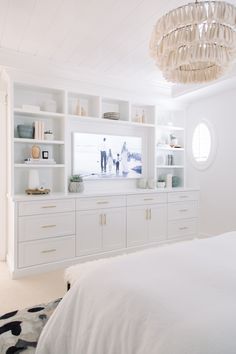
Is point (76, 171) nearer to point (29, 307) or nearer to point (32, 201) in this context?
point (32, 201)

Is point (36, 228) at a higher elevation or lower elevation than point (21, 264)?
higher

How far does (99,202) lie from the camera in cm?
355

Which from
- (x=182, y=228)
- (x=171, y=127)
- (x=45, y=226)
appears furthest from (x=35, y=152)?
(x=182, y=228)

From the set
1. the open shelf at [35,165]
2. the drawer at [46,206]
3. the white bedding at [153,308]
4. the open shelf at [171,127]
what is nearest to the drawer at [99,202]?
the drawer at [46,206]

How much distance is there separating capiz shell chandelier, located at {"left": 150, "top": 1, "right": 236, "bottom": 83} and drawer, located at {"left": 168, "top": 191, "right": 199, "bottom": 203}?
2562 millimetres

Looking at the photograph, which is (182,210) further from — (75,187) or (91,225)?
(75,187)

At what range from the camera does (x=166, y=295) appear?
1.13 m

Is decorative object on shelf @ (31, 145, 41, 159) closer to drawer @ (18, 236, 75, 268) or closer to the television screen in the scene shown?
the television screen

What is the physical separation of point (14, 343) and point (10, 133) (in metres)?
2.23

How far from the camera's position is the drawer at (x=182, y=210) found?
4219mm

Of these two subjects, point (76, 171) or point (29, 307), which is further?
point (76, 171)

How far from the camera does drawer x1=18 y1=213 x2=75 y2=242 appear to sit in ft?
9.98

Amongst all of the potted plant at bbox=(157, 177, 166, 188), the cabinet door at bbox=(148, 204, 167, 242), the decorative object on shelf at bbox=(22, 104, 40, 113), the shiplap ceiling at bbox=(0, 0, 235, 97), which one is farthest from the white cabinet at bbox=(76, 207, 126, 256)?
the shiplap ceiling at bbox=(0, 0, 235, 97)


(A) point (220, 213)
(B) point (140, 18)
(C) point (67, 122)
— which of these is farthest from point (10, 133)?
(A) point (220, 213)
